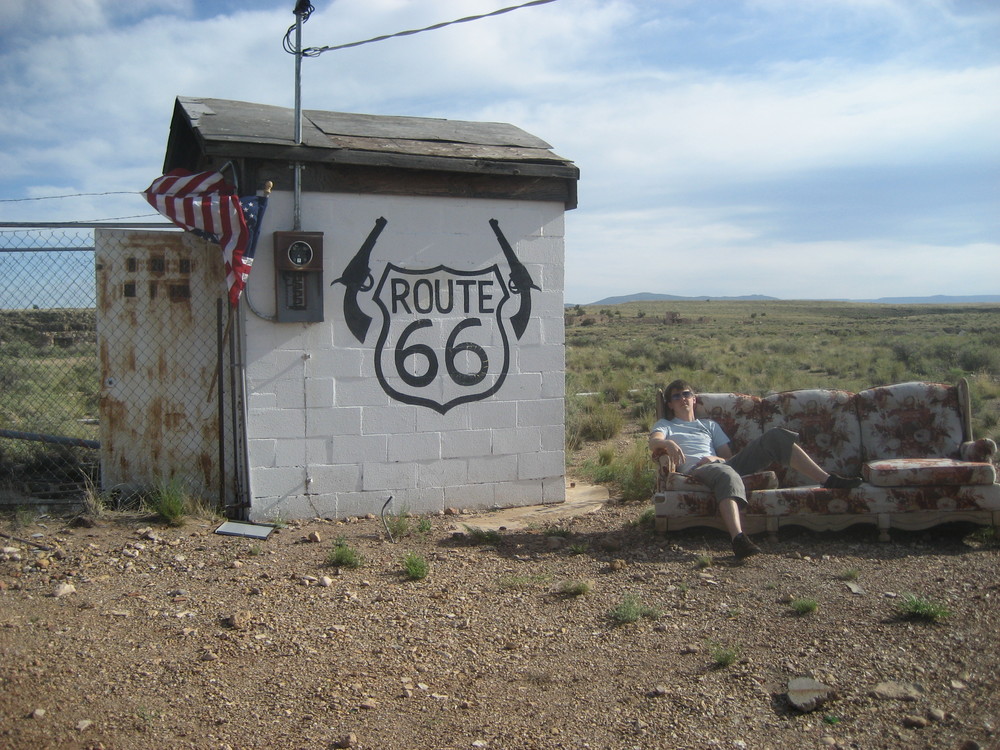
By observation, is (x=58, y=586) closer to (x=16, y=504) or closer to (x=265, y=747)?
(x=16, y=504)

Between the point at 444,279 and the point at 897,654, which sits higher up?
the point at 444,279

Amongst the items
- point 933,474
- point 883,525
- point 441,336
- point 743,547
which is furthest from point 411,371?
point 933,474

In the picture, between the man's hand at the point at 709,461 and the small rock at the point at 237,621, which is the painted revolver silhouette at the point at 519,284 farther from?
the small rock at the point at 237,621

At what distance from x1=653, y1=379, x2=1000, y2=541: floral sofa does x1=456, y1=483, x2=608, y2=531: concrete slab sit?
122 centimetres

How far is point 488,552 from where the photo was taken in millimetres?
6512

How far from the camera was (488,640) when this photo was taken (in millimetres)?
4797

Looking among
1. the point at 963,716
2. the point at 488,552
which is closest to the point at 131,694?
the point at 488,552

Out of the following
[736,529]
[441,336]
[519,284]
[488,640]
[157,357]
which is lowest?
[488,640]

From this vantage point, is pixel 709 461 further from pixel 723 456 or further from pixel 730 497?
pixel 730 497

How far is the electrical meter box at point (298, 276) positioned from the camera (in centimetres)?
701

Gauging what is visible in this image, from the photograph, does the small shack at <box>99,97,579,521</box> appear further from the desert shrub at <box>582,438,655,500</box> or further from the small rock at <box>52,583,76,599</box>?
the small rock at <box>52,583,76,599</box>

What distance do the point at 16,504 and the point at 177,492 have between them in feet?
4.22

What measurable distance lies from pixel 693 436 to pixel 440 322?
2.35 m

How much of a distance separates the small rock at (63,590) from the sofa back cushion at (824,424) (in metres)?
5.35
